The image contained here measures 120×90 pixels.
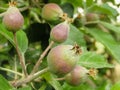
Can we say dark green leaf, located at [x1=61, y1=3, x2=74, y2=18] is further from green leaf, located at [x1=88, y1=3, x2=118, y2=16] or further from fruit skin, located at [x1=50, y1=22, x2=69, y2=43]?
fruit skin, located at [x1=50, y1=22, x2=69, y2=43]

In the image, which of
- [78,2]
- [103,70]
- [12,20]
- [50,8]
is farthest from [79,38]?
[103,70]

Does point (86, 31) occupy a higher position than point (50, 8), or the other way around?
point (50, 8)

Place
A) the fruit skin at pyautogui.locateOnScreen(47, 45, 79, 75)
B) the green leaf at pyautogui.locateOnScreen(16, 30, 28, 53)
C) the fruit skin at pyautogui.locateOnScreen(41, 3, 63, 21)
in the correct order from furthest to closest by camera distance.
A: the fruit skin at pyautogui.locateOnScreen(41, 3, 63, 21)
the green leaf at pyautogui.locateOnScreen(16, 30, 28, 53)
the fruit skin at pyautogui.locateOnScreen(47, 45, 79, 75)

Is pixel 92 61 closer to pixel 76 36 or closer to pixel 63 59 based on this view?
pixel 76 36

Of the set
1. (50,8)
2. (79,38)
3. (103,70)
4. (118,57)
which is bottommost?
(103,70)

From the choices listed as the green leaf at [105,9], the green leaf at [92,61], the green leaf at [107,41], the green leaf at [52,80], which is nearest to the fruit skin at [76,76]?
the green leaf at [52,80]

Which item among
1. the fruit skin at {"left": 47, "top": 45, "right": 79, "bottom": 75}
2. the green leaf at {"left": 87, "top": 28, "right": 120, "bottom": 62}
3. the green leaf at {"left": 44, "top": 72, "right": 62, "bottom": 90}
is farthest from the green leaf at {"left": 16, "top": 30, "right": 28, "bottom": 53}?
the green leaf at {"left": 87, "top": 28, "right": 120, "bottom": 62}

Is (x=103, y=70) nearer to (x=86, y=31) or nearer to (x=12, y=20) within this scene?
(x=86, y=31)
